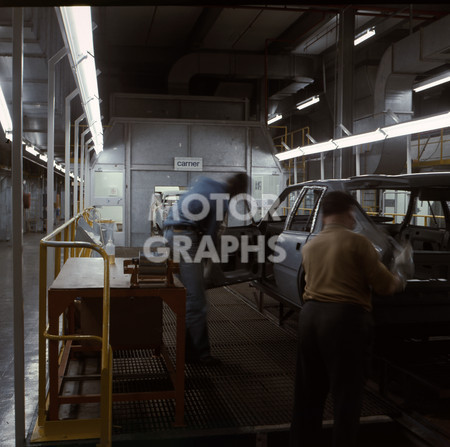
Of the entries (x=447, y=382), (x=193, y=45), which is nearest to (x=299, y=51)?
(x=193, y=45)

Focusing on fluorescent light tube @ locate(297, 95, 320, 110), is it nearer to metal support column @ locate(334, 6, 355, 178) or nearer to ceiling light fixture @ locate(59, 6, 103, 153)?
metal support column @ locate(334, 6, 355, 178)

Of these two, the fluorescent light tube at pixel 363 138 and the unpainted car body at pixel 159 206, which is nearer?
the fluorescent light tube at pixel 363 138

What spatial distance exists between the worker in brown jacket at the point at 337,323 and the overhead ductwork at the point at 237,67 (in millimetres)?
16678

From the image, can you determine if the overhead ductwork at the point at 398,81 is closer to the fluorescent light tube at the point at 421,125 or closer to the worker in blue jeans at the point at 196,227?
the fluorescent light tube at the point at 421,125

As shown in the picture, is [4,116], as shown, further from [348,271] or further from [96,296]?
[348,271]

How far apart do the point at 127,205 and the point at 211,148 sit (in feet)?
10.8

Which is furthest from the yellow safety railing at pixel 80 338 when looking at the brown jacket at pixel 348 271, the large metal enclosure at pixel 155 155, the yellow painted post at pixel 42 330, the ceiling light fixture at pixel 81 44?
the large metal enclosure at pixel 155 155

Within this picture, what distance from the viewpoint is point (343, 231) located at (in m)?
3.22

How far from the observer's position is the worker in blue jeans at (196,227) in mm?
4754

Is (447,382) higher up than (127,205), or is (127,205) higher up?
(127,205)

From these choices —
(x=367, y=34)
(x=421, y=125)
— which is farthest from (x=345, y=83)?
(x=421, y=125)

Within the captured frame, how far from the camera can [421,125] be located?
8188 mm

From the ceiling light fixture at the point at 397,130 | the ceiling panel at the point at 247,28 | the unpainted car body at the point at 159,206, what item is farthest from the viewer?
the ceiling panel at the point at 247,28

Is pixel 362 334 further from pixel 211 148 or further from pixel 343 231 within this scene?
pixel 211 148
